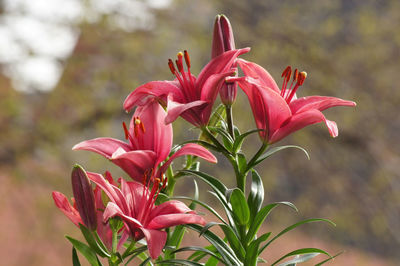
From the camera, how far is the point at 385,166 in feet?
8.82

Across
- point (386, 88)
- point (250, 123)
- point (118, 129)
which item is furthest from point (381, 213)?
point (118, 129)

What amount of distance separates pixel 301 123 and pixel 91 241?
195 millimetres

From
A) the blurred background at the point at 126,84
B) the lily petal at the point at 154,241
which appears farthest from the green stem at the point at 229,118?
the blurred background at the point at 126,84

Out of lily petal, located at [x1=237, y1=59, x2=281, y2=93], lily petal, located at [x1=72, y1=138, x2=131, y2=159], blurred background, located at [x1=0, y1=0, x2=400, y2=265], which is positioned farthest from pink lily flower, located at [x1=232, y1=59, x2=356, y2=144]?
blurred background, located at [x1=0, y1=0, x2=400, y2=265]

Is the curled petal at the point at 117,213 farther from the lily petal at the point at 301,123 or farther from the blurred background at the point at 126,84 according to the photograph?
the blurred background at the point at 126,84

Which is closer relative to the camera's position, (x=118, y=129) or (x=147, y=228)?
(x=147, y=228)

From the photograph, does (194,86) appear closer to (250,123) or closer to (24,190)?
(250,123)

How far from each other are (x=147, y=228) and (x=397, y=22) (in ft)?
8.93

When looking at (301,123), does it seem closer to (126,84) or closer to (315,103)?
(315,103)

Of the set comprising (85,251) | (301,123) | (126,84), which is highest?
(126,84)

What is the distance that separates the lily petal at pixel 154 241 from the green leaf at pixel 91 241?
0.06 m

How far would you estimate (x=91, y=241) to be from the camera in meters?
0.43

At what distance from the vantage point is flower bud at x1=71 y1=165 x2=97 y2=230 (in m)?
0.41

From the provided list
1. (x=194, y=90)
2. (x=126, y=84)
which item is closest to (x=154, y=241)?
(x=194, y=90)
